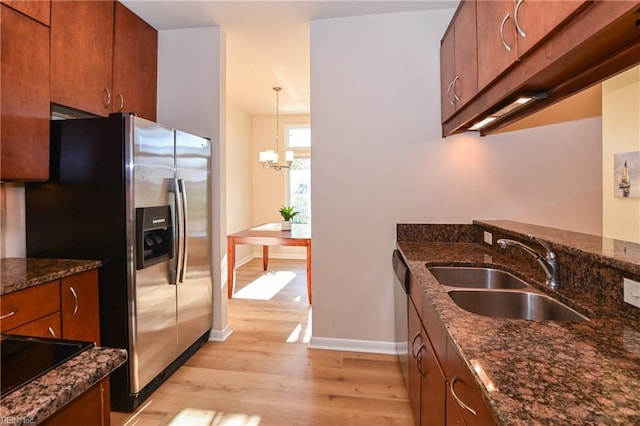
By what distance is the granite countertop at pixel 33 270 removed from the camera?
4.88 feet

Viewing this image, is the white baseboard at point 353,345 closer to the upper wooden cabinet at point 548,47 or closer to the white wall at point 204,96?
the white wall at point 204,96

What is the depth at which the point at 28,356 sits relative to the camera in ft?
2.20

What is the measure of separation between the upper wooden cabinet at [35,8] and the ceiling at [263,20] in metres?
0.75

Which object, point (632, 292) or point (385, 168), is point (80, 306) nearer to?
point (385, 168)

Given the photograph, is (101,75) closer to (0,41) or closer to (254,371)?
(0,41)

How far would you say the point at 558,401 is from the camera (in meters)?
0.63

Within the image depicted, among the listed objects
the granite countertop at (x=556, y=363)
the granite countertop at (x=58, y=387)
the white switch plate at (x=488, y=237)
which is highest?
the white switch plate at (x=488, y=237)

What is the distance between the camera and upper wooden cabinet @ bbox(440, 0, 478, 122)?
67.2 inches

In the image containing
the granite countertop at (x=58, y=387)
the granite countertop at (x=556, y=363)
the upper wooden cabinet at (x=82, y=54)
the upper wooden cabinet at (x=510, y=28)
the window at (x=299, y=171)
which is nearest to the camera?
the granite countertop at (x=58, y=387)

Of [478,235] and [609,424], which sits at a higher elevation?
[478,235]

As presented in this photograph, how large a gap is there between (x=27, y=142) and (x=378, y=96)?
2305mm

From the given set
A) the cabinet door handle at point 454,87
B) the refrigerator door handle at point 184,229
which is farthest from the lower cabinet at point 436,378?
the refrigerator door handle at point 184,229

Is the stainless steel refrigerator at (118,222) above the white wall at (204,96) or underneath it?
underneath

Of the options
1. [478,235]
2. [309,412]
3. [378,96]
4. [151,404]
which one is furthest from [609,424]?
[378,96]
